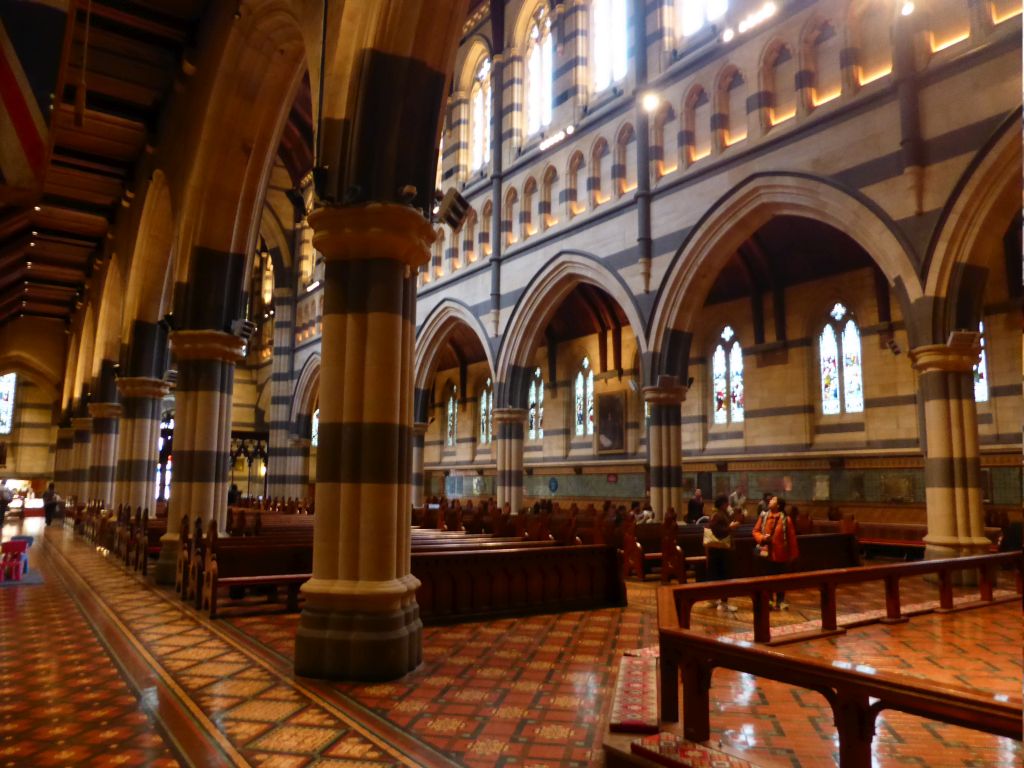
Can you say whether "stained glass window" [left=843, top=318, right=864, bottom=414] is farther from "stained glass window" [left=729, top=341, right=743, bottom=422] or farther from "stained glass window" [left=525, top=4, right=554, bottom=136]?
"stained glass window" [left=525, top=4, right=554, bottom=136]

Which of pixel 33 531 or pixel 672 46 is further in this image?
pixel 33 531

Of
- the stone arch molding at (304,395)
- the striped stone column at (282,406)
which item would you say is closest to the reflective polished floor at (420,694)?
the stone arch molding at (304,395)

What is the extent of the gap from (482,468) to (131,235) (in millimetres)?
13585

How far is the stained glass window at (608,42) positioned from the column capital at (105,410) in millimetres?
14193

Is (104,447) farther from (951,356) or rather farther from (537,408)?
(951,356)

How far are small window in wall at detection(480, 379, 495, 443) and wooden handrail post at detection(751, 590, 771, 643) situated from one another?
66.5 ft

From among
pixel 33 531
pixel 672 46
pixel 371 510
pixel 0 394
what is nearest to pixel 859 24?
pixel 672 46

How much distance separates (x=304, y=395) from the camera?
28188 millimetres

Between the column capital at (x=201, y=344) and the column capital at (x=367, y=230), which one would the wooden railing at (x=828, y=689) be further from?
the column capital at (x=201, y=344)

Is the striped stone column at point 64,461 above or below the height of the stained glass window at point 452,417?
below

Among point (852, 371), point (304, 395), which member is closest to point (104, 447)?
point (304, 395)

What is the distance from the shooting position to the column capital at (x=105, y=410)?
60.2 ft

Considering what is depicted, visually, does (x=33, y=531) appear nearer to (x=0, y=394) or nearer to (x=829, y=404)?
(x=0, y=394)

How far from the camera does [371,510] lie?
5.43 metres
